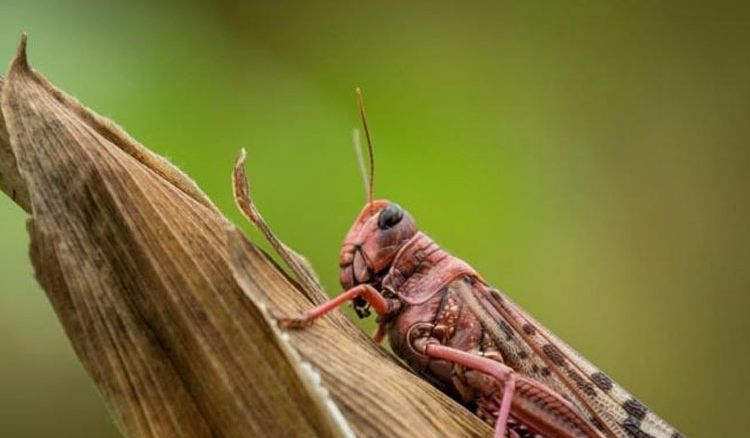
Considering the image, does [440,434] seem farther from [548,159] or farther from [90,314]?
[548,159]

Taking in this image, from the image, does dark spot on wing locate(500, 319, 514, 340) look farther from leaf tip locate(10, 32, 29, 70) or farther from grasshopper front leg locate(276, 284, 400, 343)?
leaf tip locate(10, 32, 29, 70)

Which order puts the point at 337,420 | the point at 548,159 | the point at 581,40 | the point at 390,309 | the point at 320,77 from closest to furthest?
the point at 337,420
the point at 390,309
the point at 320,77
the point at 548,159
the point at 581,40

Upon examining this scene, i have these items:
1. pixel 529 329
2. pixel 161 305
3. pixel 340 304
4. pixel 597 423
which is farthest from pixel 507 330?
pixel 161 305

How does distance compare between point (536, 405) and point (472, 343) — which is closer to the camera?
point (536, 405)

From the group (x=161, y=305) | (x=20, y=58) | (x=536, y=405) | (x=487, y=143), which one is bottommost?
(x=161, y=305)

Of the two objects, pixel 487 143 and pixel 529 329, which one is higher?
pixel 487 143

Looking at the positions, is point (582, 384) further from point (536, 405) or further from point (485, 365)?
point (485, 365)

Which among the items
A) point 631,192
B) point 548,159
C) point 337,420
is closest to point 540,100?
point 548,159
